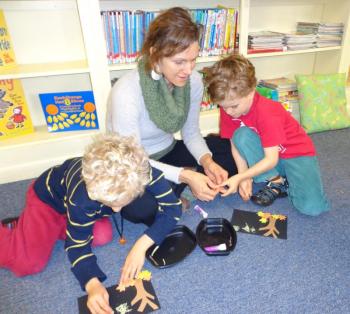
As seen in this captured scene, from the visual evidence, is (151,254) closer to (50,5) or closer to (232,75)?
(232,75)

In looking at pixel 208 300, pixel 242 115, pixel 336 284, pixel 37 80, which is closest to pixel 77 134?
pixel 37 80

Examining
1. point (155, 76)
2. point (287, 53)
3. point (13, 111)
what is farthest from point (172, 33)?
point (287, 53)

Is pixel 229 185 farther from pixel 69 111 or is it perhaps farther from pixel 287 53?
pixel 287 53

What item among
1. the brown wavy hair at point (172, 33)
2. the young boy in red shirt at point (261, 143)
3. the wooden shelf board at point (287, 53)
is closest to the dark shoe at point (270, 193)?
the young boy in red shirt at point (261, 143)

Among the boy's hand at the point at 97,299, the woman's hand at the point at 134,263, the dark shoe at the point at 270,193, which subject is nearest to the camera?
the boy's hand at the point at 97,299

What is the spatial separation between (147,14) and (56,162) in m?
0.98

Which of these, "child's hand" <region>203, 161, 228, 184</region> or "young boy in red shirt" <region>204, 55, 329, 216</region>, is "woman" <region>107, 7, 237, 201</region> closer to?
"child's hand" <region>203, 161, 228, 184</region>

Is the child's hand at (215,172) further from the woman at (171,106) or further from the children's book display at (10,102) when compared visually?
the children's book display at (10,102)

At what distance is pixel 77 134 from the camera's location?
1.72 meters

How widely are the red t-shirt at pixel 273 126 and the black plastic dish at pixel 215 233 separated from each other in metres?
0.38

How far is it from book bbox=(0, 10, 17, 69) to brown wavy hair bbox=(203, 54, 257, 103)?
43.3 inches

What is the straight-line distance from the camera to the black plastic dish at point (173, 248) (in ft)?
3.55

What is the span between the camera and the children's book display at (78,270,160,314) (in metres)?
0.92

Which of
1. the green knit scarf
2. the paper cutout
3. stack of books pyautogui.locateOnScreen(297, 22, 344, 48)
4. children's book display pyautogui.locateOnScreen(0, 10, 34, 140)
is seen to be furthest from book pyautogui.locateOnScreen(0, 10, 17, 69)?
stack of books pyautogui.locateOnScreen(297, 22, 344, 48)
